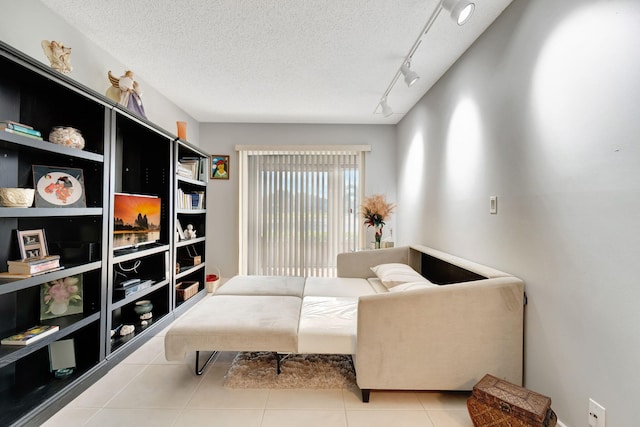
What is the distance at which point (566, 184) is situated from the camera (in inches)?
55.9

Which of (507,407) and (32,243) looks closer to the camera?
(507,407)

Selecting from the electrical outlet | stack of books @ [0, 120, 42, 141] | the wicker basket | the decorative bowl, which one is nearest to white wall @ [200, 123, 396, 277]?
the wicker basket

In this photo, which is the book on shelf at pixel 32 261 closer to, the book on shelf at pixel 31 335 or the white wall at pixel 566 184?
the book on shelf at pixel 31 335

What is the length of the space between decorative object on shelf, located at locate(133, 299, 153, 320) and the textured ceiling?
7.36ft

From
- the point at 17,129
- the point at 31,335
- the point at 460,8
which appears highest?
the point at 460,8

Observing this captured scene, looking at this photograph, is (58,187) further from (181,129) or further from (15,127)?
(181,129)

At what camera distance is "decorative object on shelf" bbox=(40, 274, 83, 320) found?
185 centimetres

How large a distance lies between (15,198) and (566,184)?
9.11 ft

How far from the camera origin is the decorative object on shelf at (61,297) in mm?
1854

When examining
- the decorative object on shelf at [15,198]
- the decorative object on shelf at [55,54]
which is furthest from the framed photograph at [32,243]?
the decorative object on shelf at [55,54]

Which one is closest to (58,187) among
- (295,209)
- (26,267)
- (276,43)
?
(26,267)

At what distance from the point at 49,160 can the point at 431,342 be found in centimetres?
269

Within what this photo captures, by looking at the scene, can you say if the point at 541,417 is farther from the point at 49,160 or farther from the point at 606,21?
the point at 49,160

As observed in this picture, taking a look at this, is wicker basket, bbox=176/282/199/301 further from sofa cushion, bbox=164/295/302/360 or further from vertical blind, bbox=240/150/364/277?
sofa cushion, bbox=164/295/302/360
